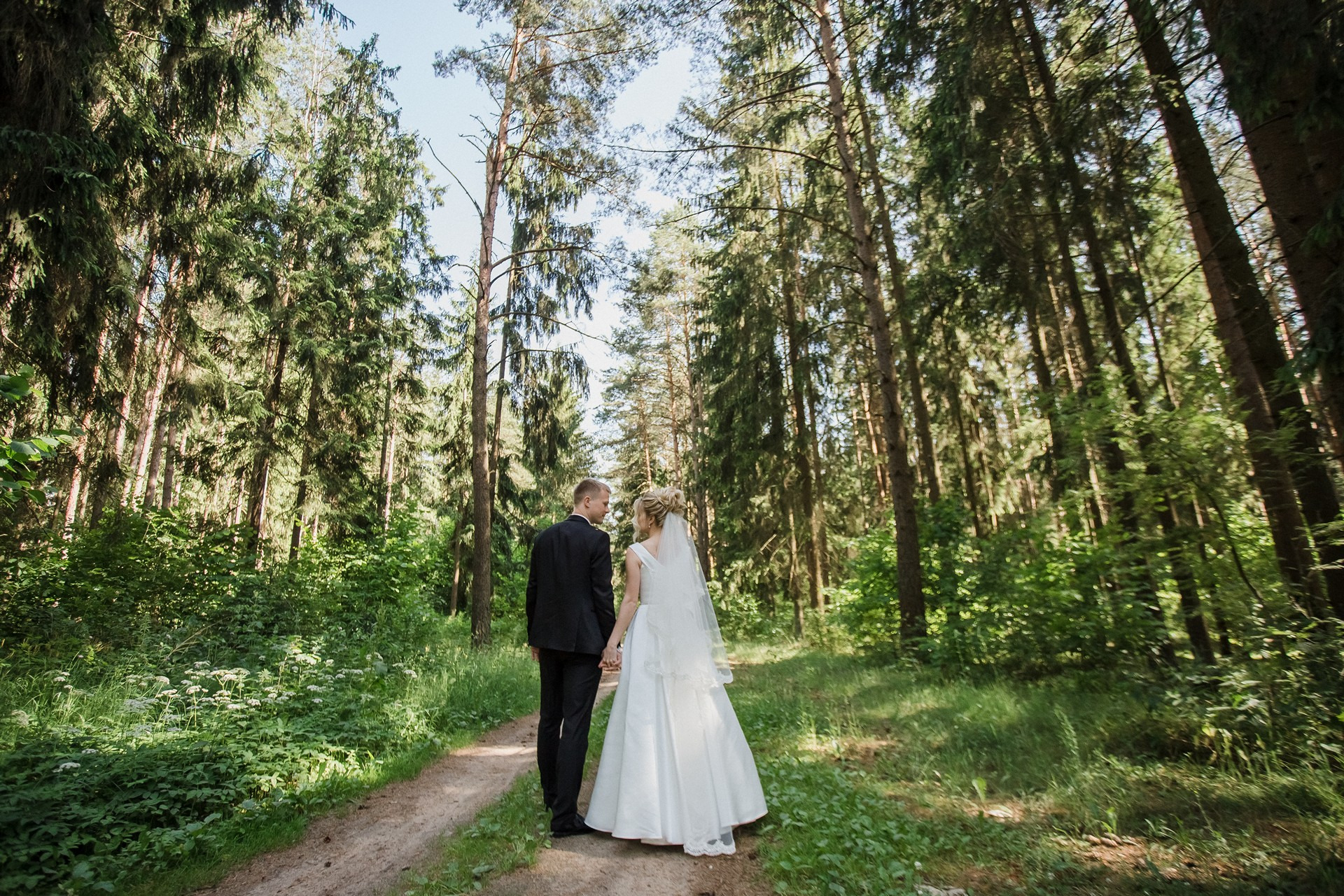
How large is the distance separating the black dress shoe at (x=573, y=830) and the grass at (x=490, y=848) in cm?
5

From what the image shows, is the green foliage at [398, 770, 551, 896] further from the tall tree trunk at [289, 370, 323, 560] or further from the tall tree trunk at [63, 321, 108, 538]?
the tall tree trunk at [289, 370, 323, 560]

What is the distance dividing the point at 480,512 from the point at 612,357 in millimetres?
4487

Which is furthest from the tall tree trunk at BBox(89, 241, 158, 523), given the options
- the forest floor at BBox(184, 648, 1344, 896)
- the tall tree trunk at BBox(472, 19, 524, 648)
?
the forest floor at BBox(184, 648, 1344, 896)

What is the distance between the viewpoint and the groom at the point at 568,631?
4.63m

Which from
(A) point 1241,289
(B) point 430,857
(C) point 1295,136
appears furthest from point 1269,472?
(B) point 430,857

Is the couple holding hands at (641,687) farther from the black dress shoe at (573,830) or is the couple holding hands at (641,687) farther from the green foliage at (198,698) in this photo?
the green foliage at (198,698)

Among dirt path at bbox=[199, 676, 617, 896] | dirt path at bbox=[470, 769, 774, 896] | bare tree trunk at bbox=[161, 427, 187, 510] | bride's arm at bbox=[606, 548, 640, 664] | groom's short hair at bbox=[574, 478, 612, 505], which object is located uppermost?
bare tree trunk at bbox=[161, 427, 187, 510]

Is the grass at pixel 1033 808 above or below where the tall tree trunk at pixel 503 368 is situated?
below

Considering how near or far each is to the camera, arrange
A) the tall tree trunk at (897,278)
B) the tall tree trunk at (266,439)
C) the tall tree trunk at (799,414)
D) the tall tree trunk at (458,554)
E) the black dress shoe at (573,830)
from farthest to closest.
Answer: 1. the tall tree trunk at (458,554)
2. the tall tree trunk at (799,414)
3. the tall tree trunk at (266,439)
4. the tall tree trunk at (897,278)
5. the black dress shoe at (573,830)

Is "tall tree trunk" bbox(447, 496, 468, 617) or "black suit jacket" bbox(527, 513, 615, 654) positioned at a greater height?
"tall tree trunk" bbox(447, 496, 468, 617)

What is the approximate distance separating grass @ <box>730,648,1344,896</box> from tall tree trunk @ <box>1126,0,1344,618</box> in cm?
170

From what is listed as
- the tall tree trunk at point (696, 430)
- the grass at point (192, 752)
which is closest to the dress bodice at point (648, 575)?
the grass at point (192, 752)

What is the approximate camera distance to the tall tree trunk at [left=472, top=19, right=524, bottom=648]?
1286cm

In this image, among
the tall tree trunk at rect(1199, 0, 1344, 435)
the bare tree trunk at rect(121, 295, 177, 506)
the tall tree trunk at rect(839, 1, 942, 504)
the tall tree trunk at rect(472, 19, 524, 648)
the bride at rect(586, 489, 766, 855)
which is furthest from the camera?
the tall tree trunk at rect(472, 19, 524, 648)
